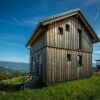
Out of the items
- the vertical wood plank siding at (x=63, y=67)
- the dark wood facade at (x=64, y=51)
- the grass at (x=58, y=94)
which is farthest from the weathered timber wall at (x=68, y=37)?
the grass at (x=58, y=94)

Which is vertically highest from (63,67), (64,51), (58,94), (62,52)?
(64,51)

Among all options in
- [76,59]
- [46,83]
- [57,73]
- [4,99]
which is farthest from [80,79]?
[4,99]

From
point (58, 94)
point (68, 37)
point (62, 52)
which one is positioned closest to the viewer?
point (58, 94)

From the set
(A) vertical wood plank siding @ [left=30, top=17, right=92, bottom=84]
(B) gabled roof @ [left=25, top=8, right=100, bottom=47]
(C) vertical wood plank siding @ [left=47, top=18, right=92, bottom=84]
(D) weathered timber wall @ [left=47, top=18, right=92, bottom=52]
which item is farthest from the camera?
(D) weathered timber wall @ [left=47, top=18, right=92, bottom=52]

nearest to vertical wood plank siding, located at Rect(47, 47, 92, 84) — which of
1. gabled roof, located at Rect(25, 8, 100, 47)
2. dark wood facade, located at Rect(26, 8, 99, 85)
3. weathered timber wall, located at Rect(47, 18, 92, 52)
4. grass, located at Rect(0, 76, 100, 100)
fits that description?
dark wood facade, located at Rect(26, 8, 99, 85)

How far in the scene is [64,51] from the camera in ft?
63.9

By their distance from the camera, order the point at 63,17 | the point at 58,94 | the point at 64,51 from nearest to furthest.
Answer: the point at 58,94 < the point at 63,17 < the point at 64,51

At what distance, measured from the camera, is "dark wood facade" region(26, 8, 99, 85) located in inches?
707

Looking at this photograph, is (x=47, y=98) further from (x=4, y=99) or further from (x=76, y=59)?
(x=76, y=59)

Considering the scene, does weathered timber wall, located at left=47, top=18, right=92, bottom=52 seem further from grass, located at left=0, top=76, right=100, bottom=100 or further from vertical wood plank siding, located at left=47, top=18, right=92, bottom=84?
grass, located at left=0, top=76, right=100, bottom=100

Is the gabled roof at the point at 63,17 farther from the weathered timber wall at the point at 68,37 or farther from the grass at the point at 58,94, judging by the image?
the grass at the point at 58,94

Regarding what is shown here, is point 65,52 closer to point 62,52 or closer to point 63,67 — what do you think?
point 62,52

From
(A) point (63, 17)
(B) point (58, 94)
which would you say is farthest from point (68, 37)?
(B) point (58, 94)

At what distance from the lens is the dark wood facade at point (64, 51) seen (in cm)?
1795
